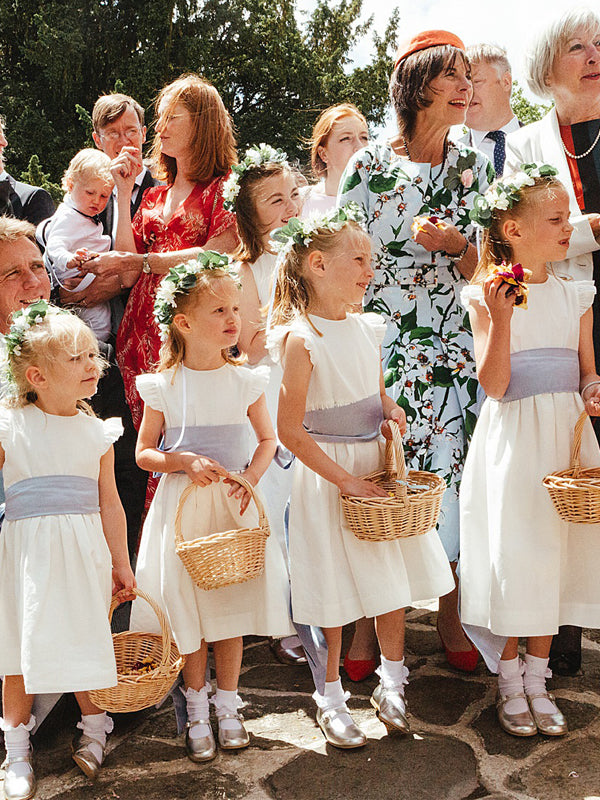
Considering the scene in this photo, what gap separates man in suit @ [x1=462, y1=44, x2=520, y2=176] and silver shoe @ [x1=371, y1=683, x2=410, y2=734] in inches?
139

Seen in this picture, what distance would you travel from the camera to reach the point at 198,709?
328 cm

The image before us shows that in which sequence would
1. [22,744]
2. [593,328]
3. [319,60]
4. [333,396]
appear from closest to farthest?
[22,744]
[333,396]
[593,328]
[319,60]

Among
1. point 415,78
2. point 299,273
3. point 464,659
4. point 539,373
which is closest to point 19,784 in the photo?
point 464,659

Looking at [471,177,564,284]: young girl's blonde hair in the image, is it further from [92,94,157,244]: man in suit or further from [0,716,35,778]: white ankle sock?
[92,94,157,244]: man in suit

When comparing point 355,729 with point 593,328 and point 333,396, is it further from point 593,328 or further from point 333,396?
point 593,328

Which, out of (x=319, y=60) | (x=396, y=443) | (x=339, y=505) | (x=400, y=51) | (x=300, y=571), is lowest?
(x=300, y=571)

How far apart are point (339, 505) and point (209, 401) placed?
0.64 meters

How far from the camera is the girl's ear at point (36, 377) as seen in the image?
3.16m

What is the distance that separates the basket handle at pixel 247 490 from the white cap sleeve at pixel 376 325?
79 cm

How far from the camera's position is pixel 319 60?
Result: 987 inches

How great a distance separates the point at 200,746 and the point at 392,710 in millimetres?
706

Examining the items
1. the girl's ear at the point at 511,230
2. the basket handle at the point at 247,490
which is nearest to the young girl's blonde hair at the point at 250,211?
the girl's ear at the point at 511,230

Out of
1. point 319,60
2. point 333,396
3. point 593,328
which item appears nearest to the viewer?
point 333,396

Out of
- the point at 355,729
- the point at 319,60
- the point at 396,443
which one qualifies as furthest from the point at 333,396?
the point at 319,60
